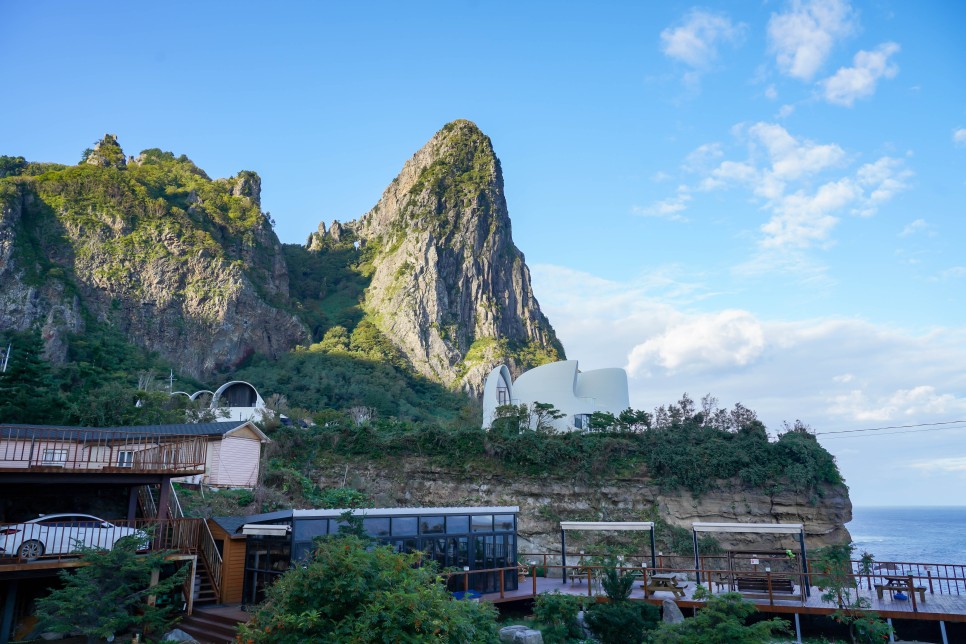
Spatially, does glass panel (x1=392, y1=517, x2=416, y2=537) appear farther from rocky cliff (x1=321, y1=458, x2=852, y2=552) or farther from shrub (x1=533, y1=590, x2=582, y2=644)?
rocky cliff (x1=321, y1=458, x2=852, y2=552)

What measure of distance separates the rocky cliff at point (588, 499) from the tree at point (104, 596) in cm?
1386

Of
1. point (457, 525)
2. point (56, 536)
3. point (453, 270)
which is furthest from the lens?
point (453, 270)

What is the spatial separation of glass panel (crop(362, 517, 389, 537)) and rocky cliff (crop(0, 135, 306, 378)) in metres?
48.6

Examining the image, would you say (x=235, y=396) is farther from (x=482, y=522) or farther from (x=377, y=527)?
(x=377, y=527)

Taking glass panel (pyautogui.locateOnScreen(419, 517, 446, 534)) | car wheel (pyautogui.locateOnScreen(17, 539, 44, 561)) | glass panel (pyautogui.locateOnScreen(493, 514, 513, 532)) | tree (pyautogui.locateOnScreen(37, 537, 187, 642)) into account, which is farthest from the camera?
glass panel (pyautogui.locateOnScreen(493, 514, 513, 532))

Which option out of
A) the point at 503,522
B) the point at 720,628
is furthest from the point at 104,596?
the point at 720,628

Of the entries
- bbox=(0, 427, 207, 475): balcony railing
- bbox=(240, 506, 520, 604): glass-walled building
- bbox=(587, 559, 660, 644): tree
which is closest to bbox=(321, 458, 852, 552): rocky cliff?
bbox=(240, 506, 520, 604): glass-walled building

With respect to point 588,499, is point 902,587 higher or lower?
lower

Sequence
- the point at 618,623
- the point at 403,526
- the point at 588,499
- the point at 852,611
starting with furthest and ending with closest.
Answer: the point at 588,499
the point at 403,526
the point at 852,611
the point at 618,623

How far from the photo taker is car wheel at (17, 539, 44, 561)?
1243 centimetres

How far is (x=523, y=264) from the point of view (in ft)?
374

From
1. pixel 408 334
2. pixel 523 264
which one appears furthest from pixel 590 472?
pixel 523 264

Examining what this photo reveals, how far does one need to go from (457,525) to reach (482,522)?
2.74ft

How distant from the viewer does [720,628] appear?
8398 millimetres
